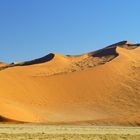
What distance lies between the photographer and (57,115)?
4416 cm

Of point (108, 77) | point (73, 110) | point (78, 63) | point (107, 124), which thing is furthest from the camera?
point (78, 63)

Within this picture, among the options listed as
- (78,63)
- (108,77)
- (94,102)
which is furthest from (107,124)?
(78,63)

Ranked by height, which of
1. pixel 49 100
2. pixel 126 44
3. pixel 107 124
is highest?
pixel 126 44

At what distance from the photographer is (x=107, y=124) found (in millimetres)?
39406

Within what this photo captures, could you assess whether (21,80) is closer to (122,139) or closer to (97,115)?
(97,115)

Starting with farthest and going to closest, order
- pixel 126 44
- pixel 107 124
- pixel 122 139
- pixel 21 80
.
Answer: pixel 126 44 < pixel 21 80 < pixel 107 124 < pixel 122 139

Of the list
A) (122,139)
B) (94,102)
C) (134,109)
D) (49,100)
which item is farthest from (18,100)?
(122,139)

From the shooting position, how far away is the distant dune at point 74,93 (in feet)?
140

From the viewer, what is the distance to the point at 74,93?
51875 millimetres

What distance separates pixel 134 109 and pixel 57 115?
7678 mm

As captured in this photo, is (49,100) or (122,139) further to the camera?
(49,100)

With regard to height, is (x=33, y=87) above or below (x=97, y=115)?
above

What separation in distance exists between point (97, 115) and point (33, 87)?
9600 millimetres

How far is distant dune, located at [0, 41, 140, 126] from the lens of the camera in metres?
42.8
